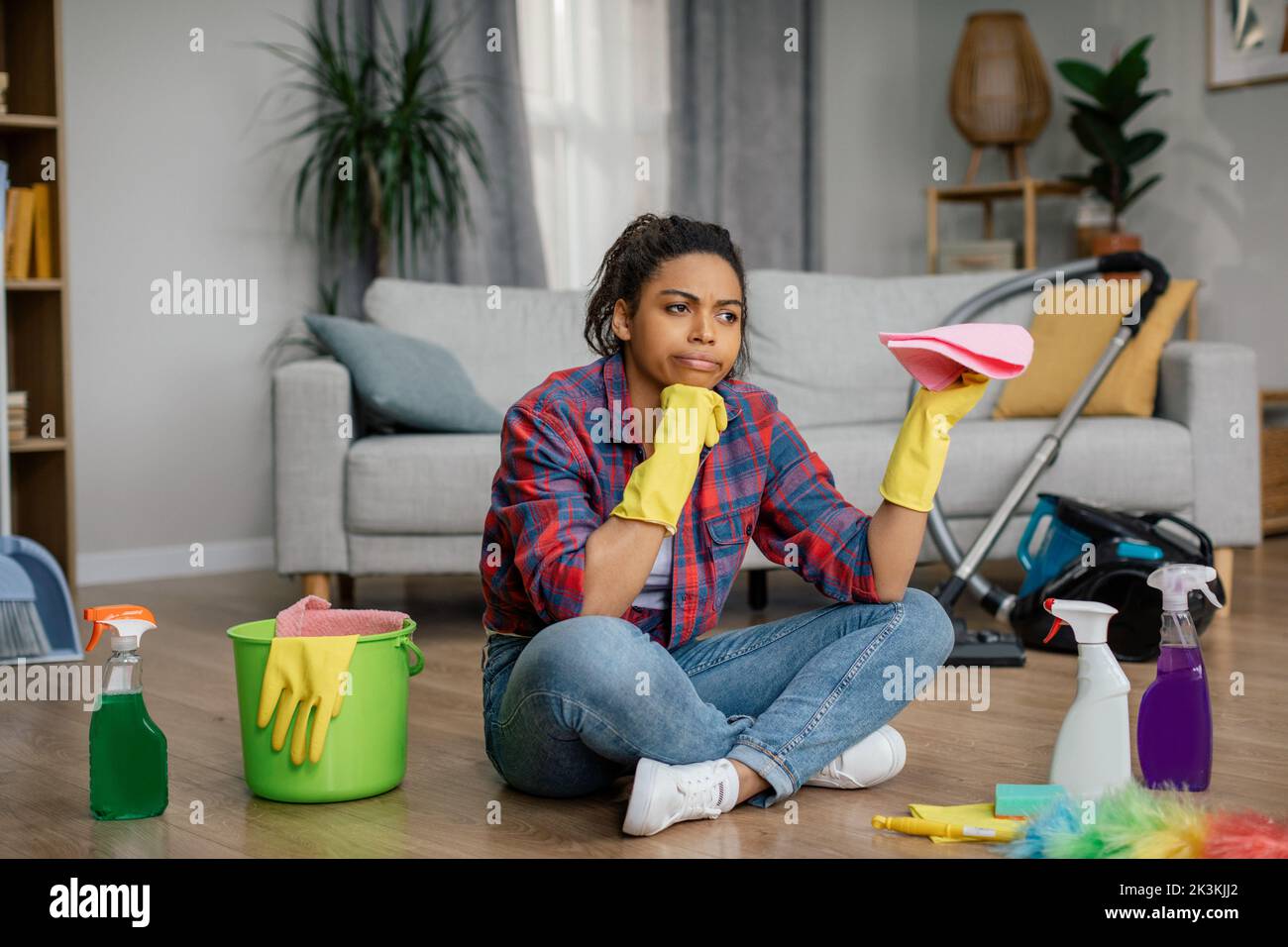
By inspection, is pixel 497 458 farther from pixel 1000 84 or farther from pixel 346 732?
pixel 1000 84

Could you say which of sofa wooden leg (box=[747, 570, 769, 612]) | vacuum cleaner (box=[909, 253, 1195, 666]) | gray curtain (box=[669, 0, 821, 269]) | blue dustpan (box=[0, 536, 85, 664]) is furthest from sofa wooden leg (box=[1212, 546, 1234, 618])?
blue dustpan (box=[0, 536, 85, 664])

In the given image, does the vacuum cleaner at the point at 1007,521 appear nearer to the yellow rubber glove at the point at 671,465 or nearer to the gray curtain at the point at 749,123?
the yellow rubber glove at the point at 671,465

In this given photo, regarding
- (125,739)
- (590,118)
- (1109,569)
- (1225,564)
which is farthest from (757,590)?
(590,118)

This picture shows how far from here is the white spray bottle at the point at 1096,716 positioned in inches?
68.0

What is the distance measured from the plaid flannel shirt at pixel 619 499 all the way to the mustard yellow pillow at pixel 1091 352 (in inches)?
65.5

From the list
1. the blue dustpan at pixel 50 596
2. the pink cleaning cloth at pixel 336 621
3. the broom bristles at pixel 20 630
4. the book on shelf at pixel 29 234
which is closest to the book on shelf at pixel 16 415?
→ the book on shelf at pixel 29 234

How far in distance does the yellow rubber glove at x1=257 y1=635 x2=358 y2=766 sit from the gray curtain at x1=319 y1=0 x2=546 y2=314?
2.63 metres

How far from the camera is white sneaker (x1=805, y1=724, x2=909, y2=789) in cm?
183

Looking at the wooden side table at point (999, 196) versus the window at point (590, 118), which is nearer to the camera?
the window at point (590, 118)

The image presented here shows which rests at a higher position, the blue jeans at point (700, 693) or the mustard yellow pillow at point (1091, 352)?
the mustard yellow pillow at point (1091, 352)

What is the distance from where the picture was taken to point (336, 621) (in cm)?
193

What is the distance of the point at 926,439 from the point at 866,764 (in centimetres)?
45

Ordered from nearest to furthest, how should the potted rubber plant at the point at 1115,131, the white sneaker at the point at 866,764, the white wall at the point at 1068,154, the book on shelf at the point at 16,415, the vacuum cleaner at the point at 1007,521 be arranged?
the white sneaker at the point at 866,764 < the vacuum cleaner at the point at 1007,521 < the book on shelf at the point at 16,415 < the potted rubber plant at the point at 1115,131 < the white wall at the point at 1068,154
